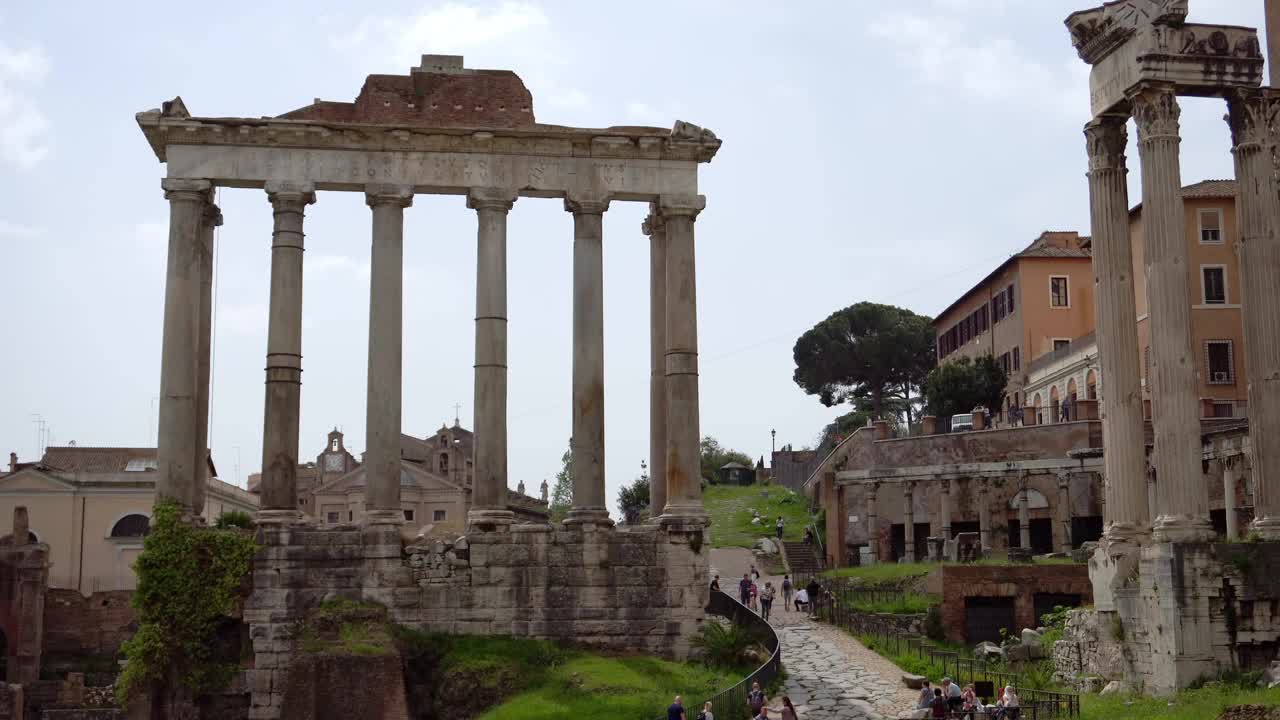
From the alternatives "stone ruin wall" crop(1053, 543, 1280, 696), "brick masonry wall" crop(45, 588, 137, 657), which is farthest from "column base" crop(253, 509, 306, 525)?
"brick masonry wall" crop(45, 588, 137, 657)

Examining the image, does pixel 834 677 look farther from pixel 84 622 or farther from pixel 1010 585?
pixel 84 622

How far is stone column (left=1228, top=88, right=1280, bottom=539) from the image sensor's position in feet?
91.1

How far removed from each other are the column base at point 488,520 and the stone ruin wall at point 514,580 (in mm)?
178

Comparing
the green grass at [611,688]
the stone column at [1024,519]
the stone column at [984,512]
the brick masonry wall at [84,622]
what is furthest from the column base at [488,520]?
the brick masonry wall at [84,622]

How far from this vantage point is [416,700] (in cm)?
2741

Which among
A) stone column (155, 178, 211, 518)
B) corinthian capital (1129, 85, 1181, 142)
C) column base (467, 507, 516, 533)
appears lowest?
column base (467, 507, 516, 533)

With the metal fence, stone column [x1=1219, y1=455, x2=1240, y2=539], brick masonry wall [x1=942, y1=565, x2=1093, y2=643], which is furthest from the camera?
brick masonry wall [x1=942, y1=565, x2=1093, y2=643]

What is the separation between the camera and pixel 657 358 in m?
32.3

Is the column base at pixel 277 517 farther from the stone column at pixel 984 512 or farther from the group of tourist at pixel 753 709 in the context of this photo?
Result: the stone column at pixel 984 512

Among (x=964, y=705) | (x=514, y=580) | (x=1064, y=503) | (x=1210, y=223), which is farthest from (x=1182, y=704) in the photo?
(x=1210, y=223)

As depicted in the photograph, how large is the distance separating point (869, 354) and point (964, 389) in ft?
79.7

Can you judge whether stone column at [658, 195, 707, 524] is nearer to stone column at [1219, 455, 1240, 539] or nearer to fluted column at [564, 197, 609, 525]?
fluted column at [564, 197, 609, 525]

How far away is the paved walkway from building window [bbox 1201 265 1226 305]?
68.8 feet

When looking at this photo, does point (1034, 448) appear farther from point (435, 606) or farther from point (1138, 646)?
point (435, 606)
